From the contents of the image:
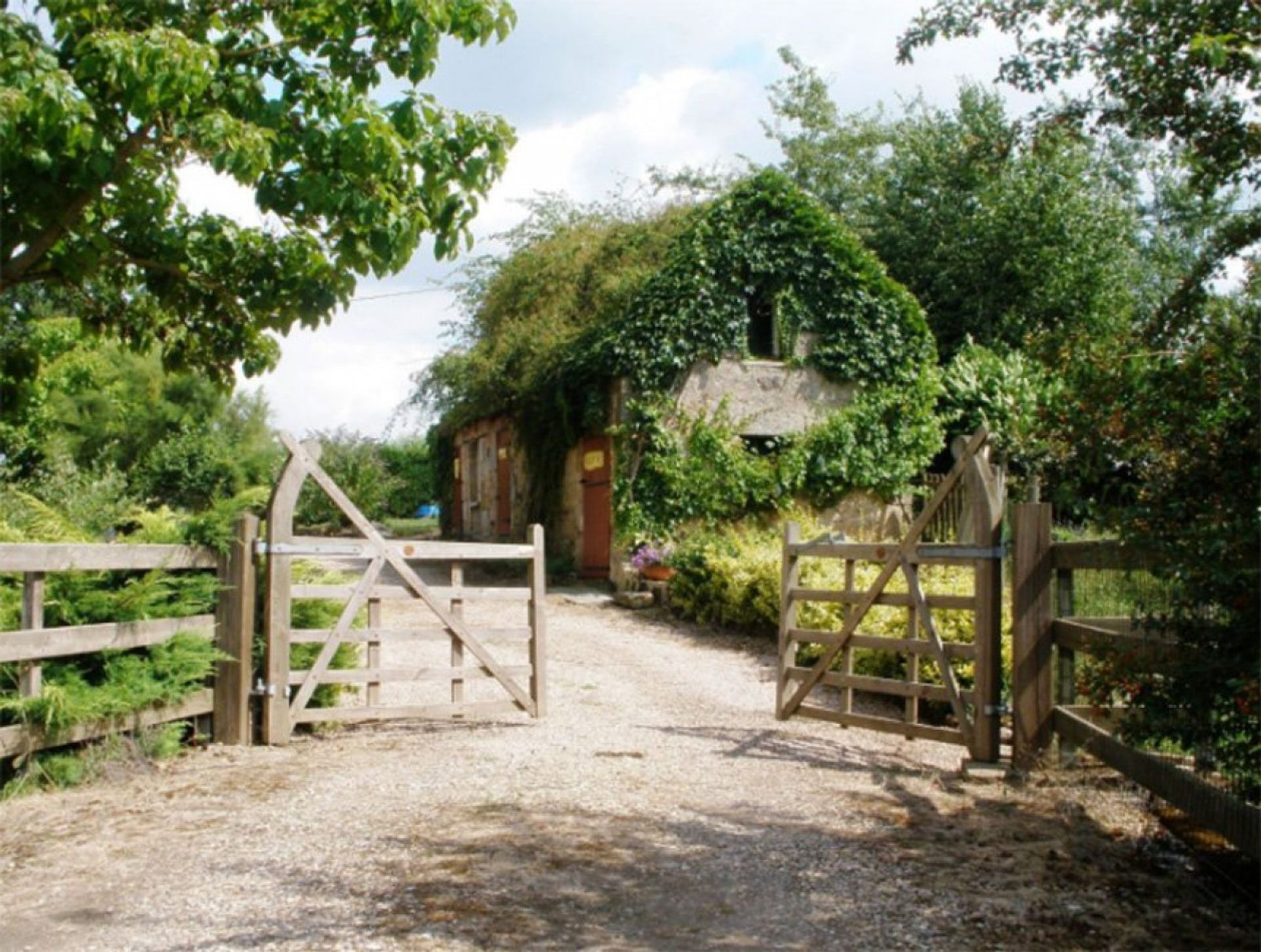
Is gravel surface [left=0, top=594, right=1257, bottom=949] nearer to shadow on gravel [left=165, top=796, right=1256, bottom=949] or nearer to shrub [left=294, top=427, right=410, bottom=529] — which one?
shadow on gravel [left=165, top=796, right=1256, bottom=949]

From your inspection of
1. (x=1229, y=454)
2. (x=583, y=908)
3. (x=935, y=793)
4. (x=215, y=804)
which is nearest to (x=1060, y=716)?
(x=935, y=793)

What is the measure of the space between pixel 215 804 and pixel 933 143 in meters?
25.9

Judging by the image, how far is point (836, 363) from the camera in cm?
1914

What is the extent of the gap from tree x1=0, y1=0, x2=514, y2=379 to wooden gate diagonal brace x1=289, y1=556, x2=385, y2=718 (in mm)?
2144

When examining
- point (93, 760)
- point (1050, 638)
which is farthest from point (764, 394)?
point (93, 760)

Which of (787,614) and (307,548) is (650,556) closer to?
(787,614)

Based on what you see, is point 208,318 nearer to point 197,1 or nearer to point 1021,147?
point 197,1

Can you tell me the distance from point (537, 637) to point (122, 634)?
3.17 metres

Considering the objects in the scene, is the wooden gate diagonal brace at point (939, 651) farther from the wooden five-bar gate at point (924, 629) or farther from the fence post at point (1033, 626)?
the fence post at point (1033, 626)

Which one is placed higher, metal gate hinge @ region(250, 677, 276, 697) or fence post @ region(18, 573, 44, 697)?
fence post @ region(18, 573, 44, 697)

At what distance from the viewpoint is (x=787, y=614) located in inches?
379

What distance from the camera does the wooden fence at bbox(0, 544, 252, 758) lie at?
21.1 feet

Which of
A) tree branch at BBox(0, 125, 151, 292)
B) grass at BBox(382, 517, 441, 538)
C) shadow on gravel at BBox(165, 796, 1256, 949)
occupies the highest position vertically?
tree branch at BBox(0, 125, 151, 292)

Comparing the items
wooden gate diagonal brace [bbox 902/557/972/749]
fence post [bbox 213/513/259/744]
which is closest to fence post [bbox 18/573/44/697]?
fence post [bbox 213/513/259/744]
